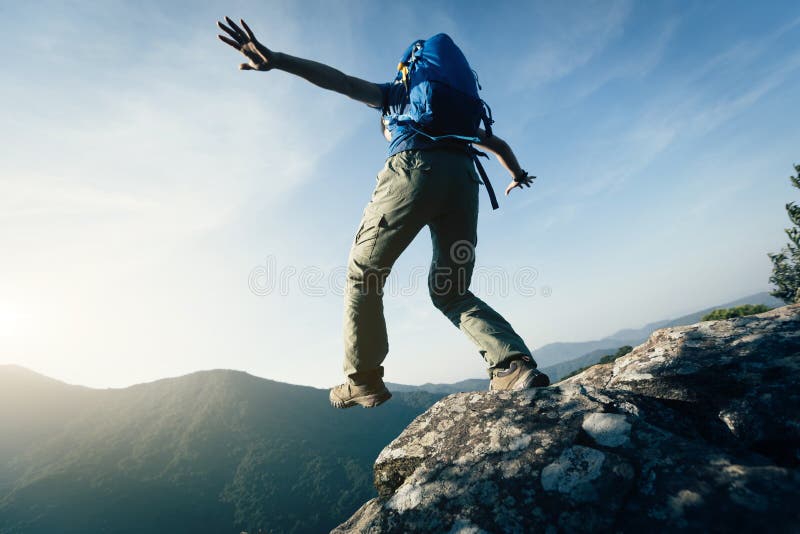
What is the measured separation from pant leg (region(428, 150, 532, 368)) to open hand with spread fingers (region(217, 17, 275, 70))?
1738 millimetres

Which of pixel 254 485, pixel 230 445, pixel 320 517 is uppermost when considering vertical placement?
pixel 230 445

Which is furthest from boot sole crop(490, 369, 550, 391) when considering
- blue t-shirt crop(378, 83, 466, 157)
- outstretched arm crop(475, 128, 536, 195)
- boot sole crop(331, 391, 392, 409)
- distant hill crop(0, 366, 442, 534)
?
distant hill crop(0, 366, 442, 534)

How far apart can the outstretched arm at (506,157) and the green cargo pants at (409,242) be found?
42.3 inches

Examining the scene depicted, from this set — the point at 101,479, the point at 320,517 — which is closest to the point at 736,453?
the point at 320,517

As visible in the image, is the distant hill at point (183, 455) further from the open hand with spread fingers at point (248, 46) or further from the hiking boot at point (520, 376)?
the open hand with spread fingers at point (248, 46)

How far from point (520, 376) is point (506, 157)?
268 cm

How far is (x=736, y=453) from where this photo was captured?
1560mm

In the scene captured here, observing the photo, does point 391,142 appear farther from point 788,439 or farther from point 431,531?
point 788,439

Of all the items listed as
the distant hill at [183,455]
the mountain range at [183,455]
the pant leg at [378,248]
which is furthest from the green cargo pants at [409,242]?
the distant hill at [183,455]

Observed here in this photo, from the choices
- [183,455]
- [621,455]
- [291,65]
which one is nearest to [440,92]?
[291,65]

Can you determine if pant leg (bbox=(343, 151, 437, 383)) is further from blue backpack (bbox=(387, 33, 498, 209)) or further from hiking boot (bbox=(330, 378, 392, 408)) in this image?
blue backpack (bbox=(387, 33, 498, 209))

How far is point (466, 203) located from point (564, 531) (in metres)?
2.41

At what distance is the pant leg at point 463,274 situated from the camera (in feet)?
10.2

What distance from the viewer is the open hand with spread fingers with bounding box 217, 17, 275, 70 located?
2994 mm
